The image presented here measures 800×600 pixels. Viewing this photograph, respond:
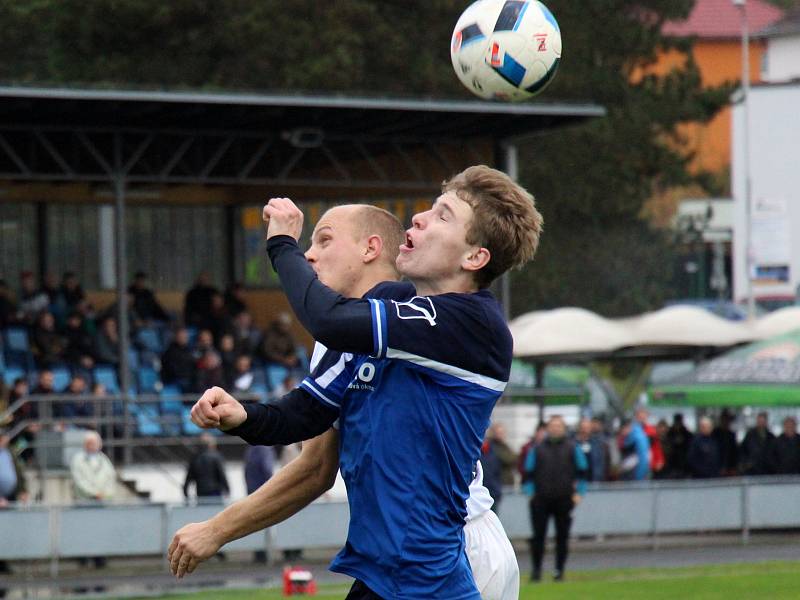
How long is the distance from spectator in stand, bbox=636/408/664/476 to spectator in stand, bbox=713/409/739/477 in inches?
37.8

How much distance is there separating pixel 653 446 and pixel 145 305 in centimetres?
847

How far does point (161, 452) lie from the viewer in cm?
2164

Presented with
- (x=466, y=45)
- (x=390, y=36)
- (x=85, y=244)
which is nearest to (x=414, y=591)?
(x=466, y=45)

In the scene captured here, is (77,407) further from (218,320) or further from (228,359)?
(218,320)

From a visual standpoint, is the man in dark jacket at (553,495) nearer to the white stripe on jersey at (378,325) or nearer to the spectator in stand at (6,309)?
the spectator in stand at (6,309)

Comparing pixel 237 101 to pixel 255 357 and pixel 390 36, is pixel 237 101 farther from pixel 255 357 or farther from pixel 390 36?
pixel 390 36

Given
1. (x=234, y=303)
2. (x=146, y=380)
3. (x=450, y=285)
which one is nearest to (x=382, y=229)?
(x=450, y=285)

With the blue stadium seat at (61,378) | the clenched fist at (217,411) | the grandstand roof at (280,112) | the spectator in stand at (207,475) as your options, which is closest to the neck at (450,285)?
the clenched fist at (217,411)

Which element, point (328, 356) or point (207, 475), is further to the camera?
point (207, 475)

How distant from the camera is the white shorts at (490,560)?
181 inches

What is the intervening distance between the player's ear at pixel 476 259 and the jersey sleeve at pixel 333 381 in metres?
0.41

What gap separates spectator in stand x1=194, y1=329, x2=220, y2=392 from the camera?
22375 millimetres

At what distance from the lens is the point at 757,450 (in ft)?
74.4

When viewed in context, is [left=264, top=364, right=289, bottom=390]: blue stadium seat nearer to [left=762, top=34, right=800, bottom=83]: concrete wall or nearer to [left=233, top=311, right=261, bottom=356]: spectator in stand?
[left=233, top=311, right=261, bottom=356]: spectator in stand
